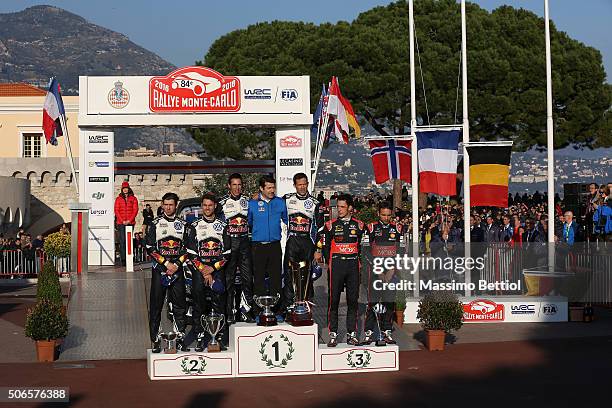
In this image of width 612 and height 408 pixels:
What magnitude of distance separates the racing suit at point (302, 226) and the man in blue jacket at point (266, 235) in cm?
17

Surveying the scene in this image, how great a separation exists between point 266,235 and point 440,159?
565 cm

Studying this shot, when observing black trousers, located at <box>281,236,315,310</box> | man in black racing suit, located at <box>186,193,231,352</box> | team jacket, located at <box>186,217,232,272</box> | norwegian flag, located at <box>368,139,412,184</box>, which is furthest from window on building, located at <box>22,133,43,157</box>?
team jacket, located at <box>186,217,232,272</box>

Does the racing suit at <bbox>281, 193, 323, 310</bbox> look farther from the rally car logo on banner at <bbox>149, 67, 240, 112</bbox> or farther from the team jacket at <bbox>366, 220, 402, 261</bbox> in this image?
the rally car logo on banner at <bbox>149, 67, 240, 112</bbox>

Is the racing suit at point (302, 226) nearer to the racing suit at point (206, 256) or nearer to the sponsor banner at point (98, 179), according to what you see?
the racing suit at point (206, 256)

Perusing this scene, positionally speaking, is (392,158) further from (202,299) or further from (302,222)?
(202,299)

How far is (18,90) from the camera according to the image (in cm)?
7312

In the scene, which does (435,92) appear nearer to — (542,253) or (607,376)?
(542,253)

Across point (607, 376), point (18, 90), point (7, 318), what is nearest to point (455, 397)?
point (607, 376)

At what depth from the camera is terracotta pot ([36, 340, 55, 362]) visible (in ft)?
52.5

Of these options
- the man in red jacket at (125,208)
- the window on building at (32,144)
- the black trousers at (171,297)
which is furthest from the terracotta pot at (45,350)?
the window on building at (32,144)

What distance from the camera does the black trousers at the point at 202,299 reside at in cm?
1542

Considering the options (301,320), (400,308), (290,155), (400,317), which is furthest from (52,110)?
(301,320)

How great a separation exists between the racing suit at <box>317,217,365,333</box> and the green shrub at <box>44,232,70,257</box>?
1417 centimetres

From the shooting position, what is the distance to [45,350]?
16.0 meters
